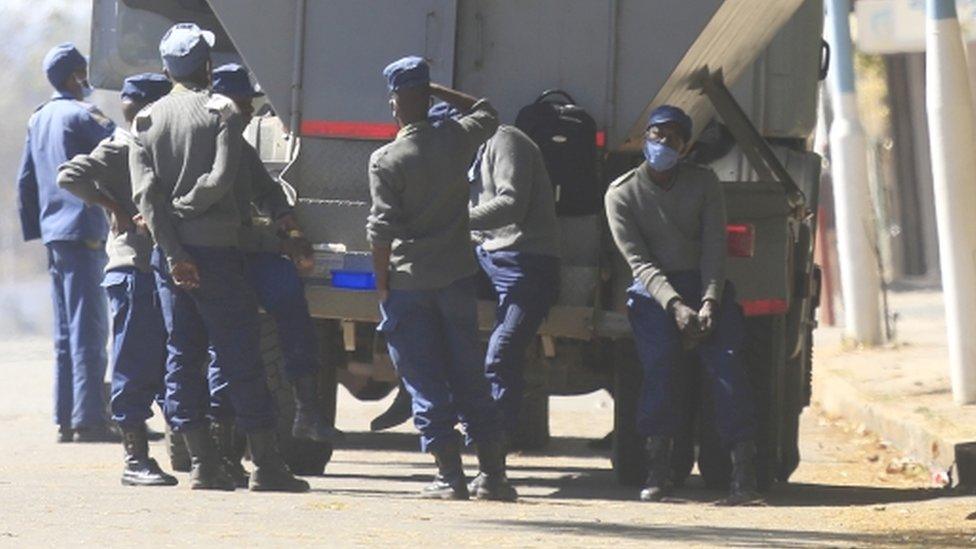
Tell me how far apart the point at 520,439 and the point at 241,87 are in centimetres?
389

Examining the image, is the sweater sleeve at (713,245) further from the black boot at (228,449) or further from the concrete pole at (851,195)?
the concrete pole at (851,195)

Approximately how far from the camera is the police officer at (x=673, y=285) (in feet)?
38.9

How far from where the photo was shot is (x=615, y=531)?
10000mm

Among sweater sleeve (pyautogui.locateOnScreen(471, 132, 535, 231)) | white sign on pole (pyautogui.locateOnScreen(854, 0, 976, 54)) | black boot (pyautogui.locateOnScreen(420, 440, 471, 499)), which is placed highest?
white sign on pole (pyautogui.locateOnScreen(854, 0, 976, 54))

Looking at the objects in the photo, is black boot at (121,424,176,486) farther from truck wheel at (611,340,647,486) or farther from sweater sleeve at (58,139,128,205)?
truck wheel at (611,340,647,486)

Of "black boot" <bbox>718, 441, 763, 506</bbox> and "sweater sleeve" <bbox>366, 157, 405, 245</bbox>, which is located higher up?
"sweater sleeve" <bbox>366, 157, 405, 245</bbox>

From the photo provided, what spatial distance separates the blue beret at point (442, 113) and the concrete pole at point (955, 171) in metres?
4.69

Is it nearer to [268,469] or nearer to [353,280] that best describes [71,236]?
[353,280]

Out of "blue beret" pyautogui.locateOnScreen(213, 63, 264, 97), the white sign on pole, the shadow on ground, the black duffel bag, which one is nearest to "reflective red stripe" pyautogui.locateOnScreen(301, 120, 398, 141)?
the black duffel bag

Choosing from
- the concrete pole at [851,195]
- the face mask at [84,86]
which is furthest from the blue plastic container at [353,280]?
the concrete pole at [851,195]

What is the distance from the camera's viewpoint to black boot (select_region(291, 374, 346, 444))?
1162cm

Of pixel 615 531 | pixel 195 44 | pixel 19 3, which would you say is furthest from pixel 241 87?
pixel 19 3

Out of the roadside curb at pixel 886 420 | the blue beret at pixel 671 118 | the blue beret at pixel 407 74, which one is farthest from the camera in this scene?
the roadside curb at pixel 886 420

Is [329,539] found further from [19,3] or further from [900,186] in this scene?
[900,186]
